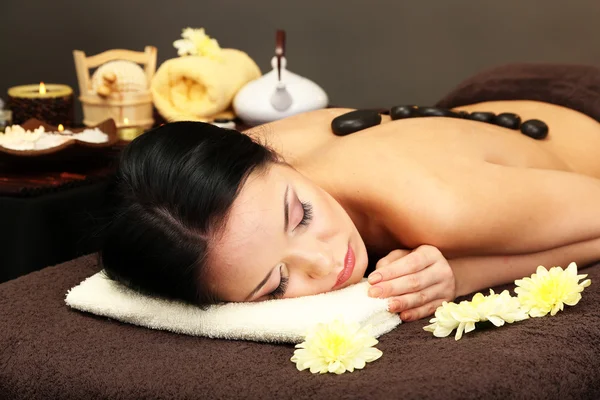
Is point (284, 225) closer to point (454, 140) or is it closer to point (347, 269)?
point (347, 269)

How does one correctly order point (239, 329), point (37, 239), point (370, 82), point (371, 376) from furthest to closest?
point (370, 82) → point (37, 239) → point (239, 329) → point (371, 376)

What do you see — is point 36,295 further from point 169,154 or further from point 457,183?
point 457,183

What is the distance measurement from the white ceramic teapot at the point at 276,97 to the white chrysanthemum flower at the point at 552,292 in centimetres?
140

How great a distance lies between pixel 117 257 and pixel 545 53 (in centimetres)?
196

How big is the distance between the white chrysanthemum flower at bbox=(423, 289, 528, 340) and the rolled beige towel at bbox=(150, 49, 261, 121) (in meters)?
1.53

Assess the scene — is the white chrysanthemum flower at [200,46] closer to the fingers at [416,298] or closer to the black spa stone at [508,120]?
the black spa stone at [508,120]

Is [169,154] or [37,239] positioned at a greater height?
[169,154]

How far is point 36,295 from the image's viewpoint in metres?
1.44

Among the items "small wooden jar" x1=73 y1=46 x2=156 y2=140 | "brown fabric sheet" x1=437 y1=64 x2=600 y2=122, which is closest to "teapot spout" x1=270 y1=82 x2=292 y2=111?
"small wooden jar" x1=73 y1=46 x2=156 y2=140

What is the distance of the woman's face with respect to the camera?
48.2 inches

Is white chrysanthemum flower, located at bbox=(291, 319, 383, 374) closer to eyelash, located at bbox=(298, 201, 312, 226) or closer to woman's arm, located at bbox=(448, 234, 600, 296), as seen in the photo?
eyelash, located at bbox=(298, 201, 312, 226)

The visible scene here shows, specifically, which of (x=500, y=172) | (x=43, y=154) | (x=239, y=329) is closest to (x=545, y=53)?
(x=500, y=172)

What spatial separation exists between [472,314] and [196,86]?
1.68 meters

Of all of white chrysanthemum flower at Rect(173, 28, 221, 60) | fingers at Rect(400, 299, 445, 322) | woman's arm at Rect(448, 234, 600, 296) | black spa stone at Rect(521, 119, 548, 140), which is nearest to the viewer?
fingers at Rect(400, 299, 445, 322)
